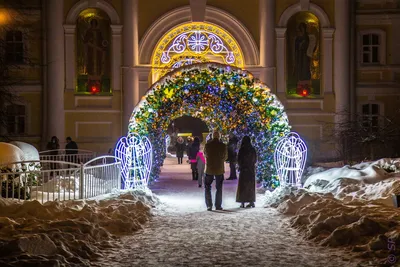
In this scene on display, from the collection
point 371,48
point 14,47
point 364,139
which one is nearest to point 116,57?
point 14,47

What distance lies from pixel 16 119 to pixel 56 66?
320 centimetres

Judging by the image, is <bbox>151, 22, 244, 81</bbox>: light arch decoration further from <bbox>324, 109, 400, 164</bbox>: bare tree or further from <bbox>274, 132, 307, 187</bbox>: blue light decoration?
<bbox>274, 132, 307, 187</bbox>: blue light decoration

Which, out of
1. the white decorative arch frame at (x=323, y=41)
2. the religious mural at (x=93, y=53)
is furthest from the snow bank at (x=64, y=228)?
the white decorative arch frame at (x=323, y=41)

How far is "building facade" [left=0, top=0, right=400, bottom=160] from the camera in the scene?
29.0 m

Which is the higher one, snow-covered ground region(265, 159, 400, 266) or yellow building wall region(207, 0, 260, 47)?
yellow building wall region(207, 0, 260, 47)

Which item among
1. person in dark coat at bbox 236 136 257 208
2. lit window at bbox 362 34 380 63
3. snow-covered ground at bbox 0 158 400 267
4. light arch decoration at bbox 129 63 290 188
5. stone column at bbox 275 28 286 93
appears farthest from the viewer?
lit window at bbox 362 34 380 63

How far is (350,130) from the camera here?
79.7ft

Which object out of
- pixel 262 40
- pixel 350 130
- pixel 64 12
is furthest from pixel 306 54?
pixel 64 12

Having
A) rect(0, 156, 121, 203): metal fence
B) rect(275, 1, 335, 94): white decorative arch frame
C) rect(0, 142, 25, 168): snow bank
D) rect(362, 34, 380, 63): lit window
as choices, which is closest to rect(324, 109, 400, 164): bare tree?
rect(275, 1, 335, 94): white decorative arch frame

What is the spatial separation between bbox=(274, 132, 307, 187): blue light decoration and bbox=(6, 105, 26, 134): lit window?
1469 centimetres

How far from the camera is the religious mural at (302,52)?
2991 cm

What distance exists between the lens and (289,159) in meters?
19.3

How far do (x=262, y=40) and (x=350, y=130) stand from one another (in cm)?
683

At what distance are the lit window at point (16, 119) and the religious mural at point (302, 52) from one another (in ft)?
39.3
